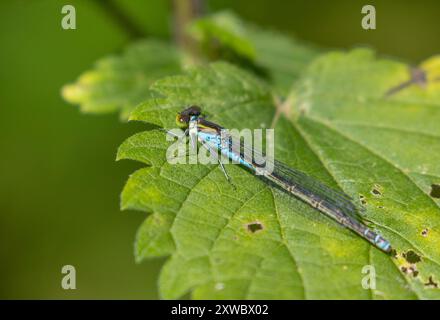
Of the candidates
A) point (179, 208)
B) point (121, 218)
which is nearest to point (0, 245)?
point (121, 218)

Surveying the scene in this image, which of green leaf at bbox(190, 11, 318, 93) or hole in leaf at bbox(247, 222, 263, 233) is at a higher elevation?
green leaf at bbox(190, 11, 318, 93)

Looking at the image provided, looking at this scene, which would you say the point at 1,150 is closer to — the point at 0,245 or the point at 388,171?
the point at 0,245

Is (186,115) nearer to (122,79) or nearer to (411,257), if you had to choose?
(122,79)

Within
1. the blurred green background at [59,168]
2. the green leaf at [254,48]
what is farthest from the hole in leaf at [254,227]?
the blurred green background at [59,168]

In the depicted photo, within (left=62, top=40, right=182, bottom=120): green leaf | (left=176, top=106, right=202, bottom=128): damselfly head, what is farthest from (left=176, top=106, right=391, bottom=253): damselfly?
(left=62, top=40, right=182, bottom=120): green leaf

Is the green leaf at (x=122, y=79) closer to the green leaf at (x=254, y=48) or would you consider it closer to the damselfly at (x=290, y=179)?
the green leaf at (x=254, y=48)

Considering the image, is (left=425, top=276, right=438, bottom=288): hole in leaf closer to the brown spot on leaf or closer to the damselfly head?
the brown spot on leaf

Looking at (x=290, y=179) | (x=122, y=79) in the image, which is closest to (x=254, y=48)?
(x=122, y=79)
